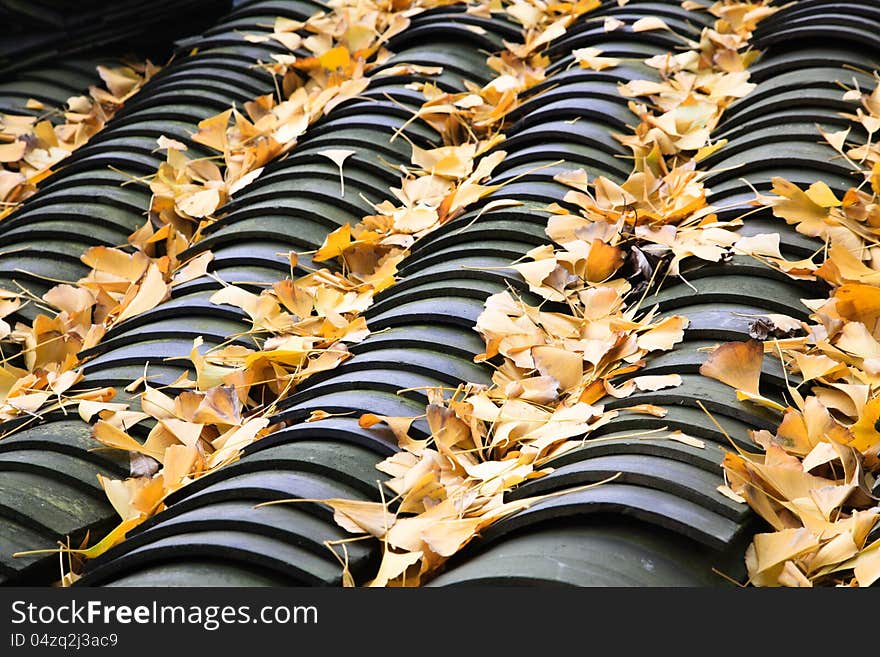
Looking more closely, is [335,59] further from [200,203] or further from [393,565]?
[393,565]

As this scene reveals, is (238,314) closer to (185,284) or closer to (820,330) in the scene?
(185,284)

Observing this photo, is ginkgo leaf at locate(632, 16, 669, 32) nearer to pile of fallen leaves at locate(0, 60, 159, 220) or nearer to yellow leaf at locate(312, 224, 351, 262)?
yellow leaf at locate(312, 224, 351, 262)

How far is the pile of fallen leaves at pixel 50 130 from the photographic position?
134 inches

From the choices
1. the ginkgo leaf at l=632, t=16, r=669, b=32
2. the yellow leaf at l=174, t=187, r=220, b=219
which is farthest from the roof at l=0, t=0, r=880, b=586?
the yellow leaf at l=174, t=187, r=220, b=219

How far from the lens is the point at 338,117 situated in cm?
316

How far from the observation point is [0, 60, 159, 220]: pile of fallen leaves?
341 cm

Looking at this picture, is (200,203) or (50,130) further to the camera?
(50,130)

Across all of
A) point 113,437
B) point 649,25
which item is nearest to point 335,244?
point 113,437

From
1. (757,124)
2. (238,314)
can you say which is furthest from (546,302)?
(757,124)

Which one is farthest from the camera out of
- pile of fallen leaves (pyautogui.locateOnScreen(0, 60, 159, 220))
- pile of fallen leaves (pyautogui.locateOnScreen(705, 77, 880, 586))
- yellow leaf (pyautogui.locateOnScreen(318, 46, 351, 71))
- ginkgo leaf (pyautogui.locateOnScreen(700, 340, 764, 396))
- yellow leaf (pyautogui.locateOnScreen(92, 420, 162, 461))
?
yellow leaf (pyautogui.locateOnScreen(318, 46, 351, 71))

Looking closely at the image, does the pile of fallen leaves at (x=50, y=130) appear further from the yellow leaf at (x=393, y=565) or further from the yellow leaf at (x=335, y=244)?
the yellow leaf at (x=393, y=565)

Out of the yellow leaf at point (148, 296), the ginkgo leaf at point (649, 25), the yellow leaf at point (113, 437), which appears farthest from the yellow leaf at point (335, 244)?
the ginkgo leaf at point (649, 25)

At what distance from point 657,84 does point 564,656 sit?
84.6 inches

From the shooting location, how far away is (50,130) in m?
3.71
